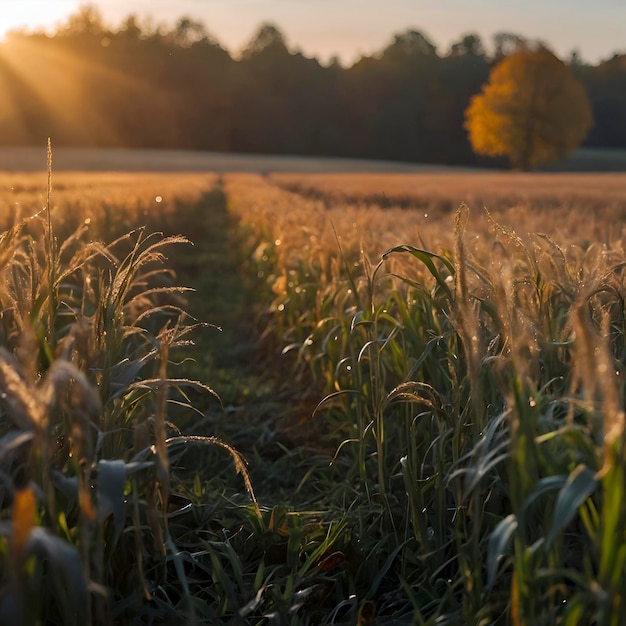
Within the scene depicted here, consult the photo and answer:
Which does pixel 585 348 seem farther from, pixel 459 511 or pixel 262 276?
pixel 262 276

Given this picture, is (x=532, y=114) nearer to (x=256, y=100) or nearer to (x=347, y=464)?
(x=256, y=100)

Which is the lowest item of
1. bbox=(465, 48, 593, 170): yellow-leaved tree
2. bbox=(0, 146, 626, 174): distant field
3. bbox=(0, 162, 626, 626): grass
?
bbox=(0, 162, 626, 626): grass

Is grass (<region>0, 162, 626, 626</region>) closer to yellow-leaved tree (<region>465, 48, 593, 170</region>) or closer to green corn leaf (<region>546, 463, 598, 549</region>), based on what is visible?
green corn leaf (<region>546, 463, 598, 549</region>)

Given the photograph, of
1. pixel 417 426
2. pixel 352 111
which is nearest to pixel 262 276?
pixel 417 426

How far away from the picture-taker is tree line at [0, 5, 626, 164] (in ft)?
171

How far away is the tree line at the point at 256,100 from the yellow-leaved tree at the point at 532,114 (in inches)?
322

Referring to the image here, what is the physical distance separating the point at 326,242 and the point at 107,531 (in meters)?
2.64

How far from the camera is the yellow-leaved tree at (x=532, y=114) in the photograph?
4344cm

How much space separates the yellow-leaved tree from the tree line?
8.17 metres

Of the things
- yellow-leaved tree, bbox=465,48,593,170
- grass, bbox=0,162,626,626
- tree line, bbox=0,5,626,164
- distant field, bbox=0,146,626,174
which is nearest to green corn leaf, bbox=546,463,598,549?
grass, bbox=0,162,626,626

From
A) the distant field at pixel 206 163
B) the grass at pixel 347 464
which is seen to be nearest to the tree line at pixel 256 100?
the distant field at pixel 206 163

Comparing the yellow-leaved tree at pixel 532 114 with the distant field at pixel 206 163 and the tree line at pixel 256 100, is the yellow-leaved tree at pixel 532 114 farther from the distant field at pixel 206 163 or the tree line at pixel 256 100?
the tree line at pixel 256 100

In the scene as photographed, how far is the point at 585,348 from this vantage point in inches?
37.3

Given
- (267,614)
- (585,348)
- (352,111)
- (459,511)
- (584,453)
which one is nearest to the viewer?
(585,348)
